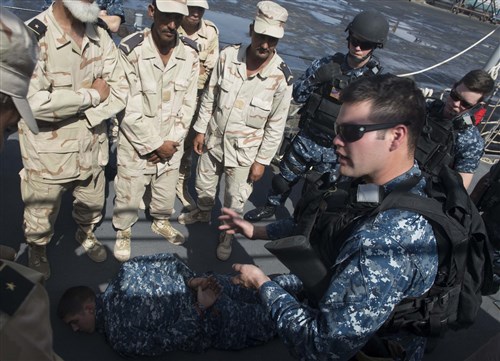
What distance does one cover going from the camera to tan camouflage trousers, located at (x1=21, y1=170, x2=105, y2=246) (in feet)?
8.29

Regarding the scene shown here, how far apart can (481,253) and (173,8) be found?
2119 mm

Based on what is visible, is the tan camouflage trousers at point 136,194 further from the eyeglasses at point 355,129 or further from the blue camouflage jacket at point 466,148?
the blue camouflage jacket at point 466,148

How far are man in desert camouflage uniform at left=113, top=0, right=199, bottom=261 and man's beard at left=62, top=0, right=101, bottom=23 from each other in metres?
0.41

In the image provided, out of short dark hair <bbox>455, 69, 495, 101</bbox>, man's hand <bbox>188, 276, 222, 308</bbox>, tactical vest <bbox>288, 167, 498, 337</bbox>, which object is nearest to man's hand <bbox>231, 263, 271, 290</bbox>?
tactical vest <bbox>288, 167, 498, 337</bbox>

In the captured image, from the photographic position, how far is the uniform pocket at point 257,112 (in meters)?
2.95

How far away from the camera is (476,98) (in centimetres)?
300

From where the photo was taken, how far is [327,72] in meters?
3.36

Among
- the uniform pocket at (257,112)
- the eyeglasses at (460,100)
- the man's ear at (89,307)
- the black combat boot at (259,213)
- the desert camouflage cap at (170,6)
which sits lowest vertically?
Result: the black combat boot at (259,213)

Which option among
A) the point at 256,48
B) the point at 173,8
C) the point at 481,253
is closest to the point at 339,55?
the point at 256,48

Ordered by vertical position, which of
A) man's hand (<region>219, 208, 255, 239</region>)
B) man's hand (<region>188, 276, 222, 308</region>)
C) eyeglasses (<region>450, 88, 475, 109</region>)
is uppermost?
eyeglasses (<region>450, 88, 475, 109</region>)

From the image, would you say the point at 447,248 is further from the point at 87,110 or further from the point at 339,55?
the point at 339,55

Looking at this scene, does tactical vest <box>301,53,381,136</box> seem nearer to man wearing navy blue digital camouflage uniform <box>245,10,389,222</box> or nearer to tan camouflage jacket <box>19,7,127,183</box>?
man wearing navy blue digital camouflage uniform <box>245,10,389,222</box>

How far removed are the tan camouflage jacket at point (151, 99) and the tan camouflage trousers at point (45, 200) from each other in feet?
0.92

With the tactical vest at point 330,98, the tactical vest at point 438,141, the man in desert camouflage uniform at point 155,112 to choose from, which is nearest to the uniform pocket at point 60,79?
the man in desert camouflage uniform at point 155,112
